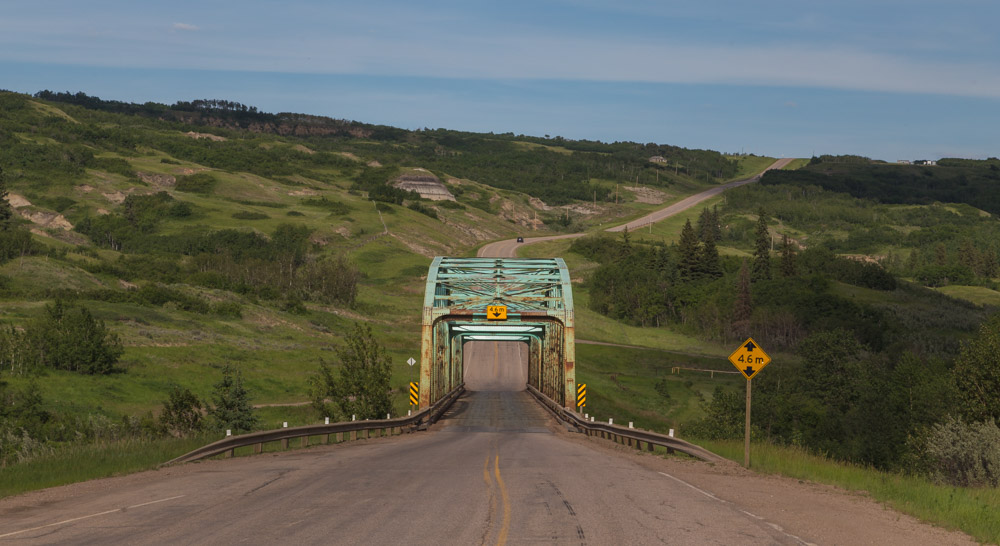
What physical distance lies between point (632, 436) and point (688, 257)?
118819 mm

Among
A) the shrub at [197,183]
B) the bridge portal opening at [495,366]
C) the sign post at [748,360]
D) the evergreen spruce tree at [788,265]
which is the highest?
the shrub at [197,183]

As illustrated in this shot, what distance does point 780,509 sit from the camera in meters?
14.1

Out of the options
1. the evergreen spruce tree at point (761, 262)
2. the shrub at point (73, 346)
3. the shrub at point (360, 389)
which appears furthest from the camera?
the evergreen spruce tree at point (761, 262)

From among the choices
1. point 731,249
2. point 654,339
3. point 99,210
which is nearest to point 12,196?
point 99,210

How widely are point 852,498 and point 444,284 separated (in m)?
35.2

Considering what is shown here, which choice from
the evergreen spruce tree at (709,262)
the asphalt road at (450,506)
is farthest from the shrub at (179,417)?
the evergreen spruce tree at (709,262)

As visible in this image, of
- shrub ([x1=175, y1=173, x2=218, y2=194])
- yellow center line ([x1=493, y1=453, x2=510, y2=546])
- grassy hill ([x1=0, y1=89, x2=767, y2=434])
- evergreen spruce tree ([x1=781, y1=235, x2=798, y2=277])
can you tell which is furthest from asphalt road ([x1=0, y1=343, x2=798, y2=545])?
shrub ([x1=175, y1=173, x2=218, y2=194])

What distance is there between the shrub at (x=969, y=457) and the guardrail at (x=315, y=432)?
17100 mm

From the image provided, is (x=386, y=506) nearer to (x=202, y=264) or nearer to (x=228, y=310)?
(x=228, y=310)

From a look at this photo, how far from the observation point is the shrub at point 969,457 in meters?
18.7

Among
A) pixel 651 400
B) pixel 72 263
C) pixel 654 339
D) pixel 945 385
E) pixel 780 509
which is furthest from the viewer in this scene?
pixel 654 339

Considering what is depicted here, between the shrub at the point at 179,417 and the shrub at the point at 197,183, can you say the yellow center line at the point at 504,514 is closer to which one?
the shrub at the point at 179,417

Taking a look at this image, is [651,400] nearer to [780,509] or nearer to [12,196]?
[780,509]

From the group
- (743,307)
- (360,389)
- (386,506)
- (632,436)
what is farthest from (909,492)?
(743,307)
